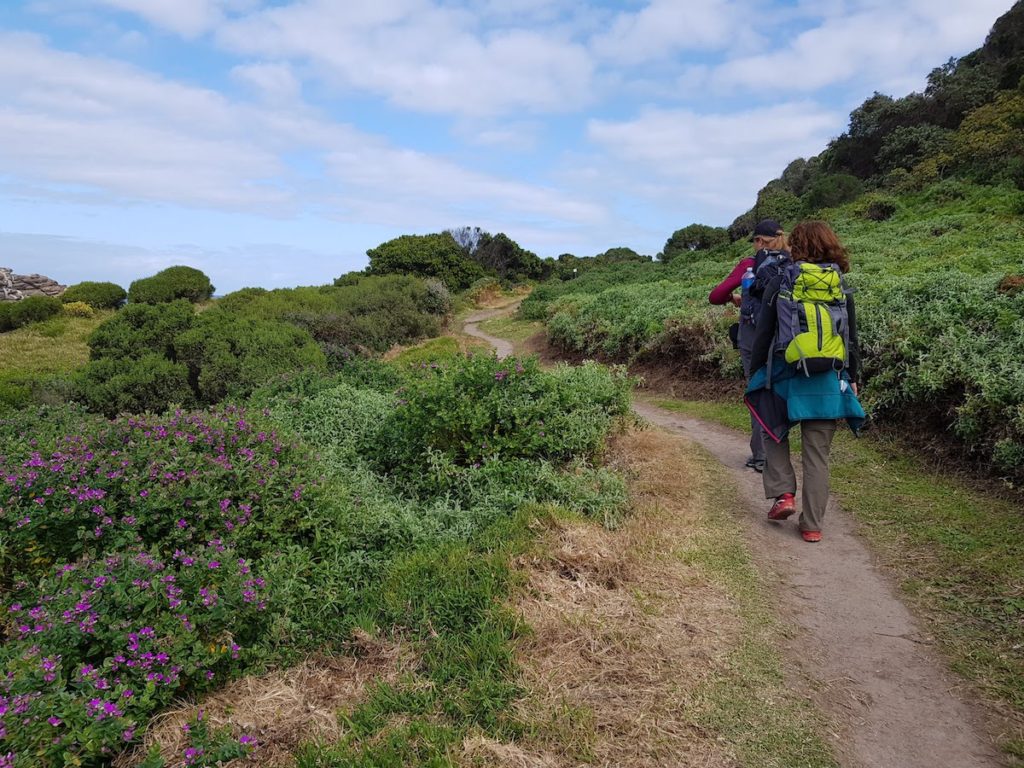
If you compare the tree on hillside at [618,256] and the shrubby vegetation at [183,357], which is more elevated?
the tree on hillside at [618,256]

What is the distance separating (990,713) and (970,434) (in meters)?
3.23

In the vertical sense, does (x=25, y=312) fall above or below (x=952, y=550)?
above

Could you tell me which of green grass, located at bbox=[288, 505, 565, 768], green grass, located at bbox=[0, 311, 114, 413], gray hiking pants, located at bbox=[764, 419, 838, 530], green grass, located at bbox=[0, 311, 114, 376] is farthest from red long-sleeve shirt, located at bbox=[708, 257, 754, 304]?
green grass, located at bbox=[0, 311, 114, 376]

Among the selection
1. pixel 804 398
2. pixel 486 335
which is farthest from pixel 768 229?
pixel 486 335

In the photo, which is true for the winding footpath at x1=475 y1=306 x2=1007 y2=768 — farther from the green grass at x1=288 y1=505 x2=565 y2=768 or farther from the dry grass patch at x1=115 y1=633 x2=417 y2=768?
the dry grass patch at x1=115 y1=633 x2=417 y2=768

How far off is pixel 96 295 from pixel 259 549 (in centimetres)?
2678

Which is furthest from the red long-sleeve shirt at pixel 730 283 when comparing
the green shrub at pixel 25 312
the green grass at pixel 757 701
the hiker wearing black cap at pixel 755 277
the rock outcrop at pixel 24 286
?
the rock outcrop at pixel 24 286

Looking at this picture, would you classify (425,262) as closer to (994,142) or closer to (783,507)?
(994,142)

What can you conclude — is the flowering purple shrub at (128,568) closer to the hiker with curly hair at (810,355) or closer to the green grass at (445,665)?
the green grass at (445,665)

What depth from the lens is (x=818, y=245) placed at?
4121 mm

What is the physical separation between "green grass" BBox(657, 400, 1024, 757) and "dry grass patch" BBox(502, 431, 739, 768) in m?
1.12

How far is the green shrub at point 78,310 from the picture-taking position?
23.0 m

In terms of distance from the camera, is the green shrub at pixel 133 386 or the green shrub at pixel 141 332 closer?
the green shrub at pixel 133 386

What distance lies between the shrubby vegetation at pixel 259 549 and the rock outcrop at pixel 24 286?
2473 cm
